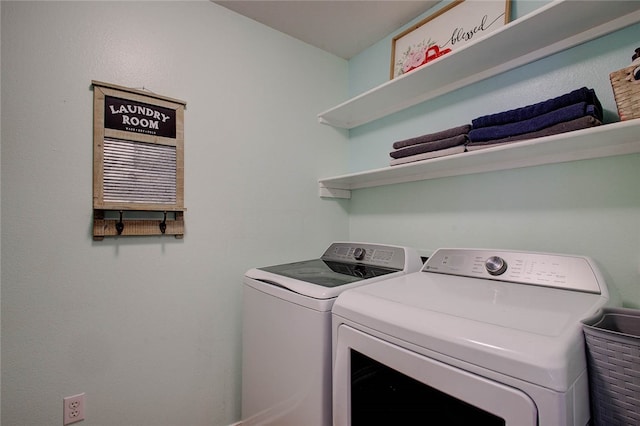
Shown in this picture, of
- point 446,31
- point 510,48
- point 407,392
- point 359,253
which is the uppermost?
point 446,31

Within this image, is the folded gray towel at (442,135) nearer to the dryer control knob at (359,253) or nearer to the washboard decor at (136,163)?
the dryer control knob at (359,253)

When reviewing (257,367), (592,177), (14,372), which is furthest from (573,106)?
(14,372)

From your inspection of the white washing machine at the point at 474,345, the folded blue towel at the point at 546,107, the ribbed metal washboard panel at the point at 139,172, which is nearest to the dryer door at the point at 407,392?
the white washing machine at the point at 474,345

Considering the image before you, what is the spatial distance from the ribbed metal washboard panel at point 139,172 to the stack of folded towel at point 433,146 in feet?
3.93

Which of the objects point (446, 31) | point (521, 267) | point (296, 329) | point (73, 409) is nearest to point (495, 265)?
point (521, 267)

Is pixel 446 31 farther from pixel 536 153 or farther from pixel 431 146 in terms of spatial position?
pixel 536 153

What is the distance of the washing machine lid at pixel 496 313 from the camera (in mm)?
572

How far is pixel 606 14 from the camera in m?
1.05

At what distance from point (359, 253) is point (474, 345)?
1.02 meters

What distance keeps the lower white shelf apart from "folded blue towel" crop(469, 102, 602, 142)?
0.22ft

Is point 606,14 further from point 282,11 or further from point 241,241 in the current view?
point 241,241

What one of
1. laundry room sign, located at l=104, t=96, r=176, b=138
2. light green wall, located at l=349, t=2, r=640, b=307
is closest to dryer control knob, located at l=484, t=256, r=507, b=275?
light green wall, located at l=349, t=2, r=640, b=307

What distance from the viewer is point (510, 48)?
4.12 ft

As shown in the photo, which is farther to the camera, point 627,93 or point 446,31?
point 446,31
